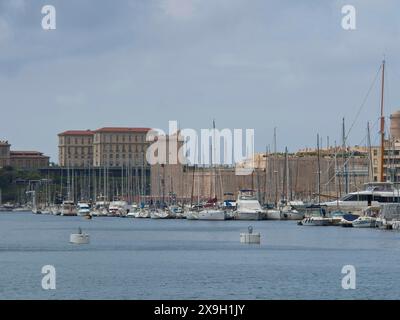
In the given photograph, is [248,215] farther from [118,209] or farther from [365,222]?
[118,209]

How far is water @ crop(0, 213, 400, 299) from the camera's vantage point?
4378cm

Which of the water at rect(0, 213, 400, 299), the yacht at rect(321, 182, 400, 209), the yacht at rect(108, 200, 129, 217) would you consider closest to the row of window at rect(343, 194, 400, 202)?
the yacht at rect(321, 182, 400, 209)

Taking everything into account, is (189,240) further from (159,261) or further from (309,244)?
(159,261)

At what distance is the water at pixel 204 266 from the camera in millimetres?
43781

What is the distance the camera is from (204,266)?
54.8 meters

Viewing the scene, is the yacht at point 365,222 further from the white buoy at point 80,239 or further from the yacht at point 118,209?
the yacht at point 118,209

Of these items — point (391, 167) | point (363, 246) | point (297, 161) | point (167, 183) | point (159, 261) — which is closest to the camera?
point (159, 261)

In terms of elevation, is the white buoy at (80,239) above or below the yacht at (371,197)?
below

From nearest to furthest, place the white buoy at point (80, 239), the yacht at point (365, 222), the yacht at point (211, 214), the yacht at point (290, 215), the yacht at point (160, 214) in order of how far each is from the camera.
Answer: the white buoy at point (80, 239) < the yacht at point (365, 222) < the yacht at point (290, 215) < the yacht at point (211, 214) < the yacht at point (160, 214)

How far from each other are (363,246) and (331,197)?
52936 millimetres

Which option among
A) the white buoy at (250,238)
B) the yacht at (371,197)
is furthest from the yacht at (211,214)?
the white buoy at (250,238)

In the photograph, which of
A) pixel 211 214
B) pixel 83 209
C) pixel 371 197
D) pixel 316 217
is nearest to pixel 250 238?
pixel 316 217
